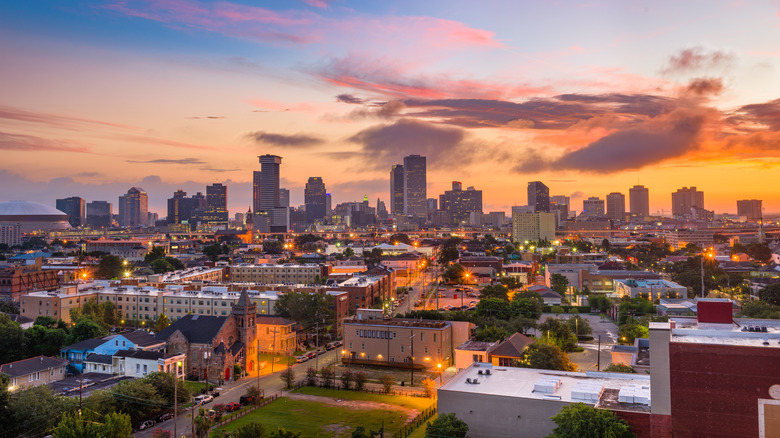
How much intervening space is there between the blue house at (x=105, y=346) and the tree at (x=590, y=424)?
97.7ft

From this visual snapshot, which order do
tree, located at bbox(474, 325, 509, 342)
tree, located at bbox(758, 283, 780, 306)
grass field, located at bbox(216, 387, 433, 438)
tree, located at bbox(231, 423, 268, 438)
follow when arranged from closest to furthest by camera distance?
tree, located at bbox(231, 423, 268, 438) < grass field, located at bbox(216, 387, 433, 438) < tree, located at bbox(474, 325, 509, 342) < tree, located at bbox(758, 283, 780, 306)

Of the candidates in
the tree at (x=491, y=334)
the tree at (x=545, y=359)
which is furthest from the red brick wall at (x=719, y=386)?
the tree at (x=491, y=334)

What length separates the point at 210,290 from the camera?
203 ft

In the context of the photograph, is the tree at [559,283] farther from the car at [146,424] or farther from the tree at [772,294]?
the car at [146,424]

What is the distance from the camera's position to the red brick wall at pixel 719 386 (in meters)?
19.2

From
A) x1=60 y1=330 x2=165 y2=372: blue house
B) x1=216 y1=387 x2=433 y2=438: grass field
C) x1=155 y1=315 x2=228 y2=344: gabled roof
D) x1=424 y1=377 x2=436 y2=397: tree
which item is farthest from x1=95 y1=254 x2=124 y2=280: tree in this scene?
x1=424 y1=377 x2=436 y2=397: tree

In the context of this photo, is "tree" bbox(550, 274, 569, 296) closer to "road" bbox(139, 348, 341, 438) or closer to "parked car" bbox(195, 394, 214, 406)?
"road" bbox(139, 348, 341, 438)

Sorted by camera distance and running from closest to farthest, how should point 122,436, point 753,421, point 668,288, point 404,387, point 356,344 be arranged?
1. point 753,421
2. point 122,436
3. point 404,387
4. point 356,344
5. point 668,288

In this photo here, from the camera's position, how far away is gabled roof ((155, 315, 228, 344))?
4047cm

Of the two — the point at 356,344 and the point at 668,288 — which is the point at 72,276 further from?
the point at 668,288

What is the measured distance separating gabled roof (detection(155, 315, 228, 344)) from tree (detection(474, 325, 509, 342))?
19.4 m

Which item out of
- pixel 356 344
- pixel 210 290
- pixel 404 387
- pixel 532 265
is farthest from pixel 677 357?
pixel 532 265

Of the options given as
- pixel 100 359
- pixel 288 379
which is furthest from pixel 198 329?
pixel 288 379

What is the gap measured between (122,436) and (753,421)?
24303mm
